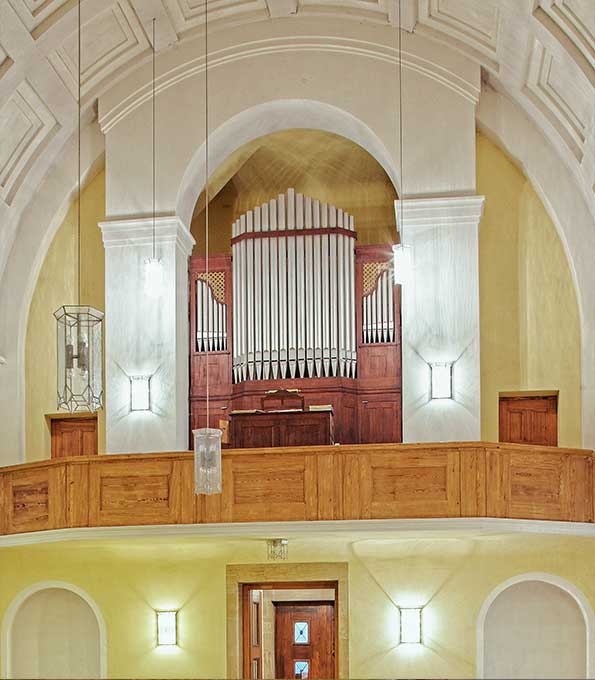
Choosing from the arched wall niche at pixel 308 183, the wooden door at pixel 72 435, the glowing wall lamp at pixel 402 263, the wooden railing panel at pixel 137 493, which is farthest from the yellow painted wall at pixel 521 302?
the wooden door at pixel 72 435

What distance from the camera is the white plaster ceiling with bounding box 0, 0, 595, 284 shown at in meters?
13.1

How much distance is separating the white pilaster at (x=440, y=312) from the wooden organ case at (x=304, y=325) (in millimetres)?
855

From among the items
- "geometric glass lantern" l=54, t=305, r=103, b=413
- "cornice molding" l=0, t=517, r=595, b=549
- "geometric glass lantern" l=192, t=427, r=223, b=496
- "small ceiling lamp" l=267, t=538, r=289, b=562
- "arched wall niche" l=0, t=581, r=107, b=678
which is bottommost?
"arched wall niche" l=0, t=581, r=107, b=678

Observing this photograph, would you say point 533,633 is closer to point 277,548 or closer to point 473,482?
point 473,482

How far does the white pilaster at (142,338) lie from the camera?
14.4 m

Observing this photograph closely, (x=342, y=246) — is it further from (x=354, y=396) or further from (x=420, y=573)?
(x=420, y=573)

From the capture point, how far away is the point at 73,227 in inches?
613

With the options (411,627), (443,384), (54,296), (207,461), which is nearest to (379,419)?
(443,384)

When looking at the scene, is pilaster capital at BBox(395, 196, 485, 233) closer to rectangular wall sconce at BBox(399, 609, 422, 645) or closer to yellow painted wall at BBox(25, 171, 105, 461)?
yellow painted wall at BBox(25, 171, 105, 461)

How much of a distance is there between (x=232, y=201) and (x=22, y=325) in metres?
3.62

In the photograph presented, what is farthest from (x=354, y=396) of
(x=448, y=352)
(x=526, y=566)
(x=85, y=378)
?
(x=85, y=378)

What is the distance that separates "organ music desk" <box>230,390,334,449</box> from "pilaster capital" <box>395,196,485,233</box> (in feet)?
→ 7.72

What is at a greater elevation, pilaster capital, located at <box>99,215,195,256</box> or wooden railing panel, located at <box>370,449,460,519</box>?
pilaster capital, located at <box>99,215,195,256</box>

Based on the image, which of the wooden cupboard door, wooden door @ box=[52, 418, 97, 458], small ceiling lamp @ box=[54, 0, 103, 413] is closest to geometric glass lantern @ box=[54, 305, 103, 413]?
small ceiling lamp @ box=[54, 0, 103, 413]
